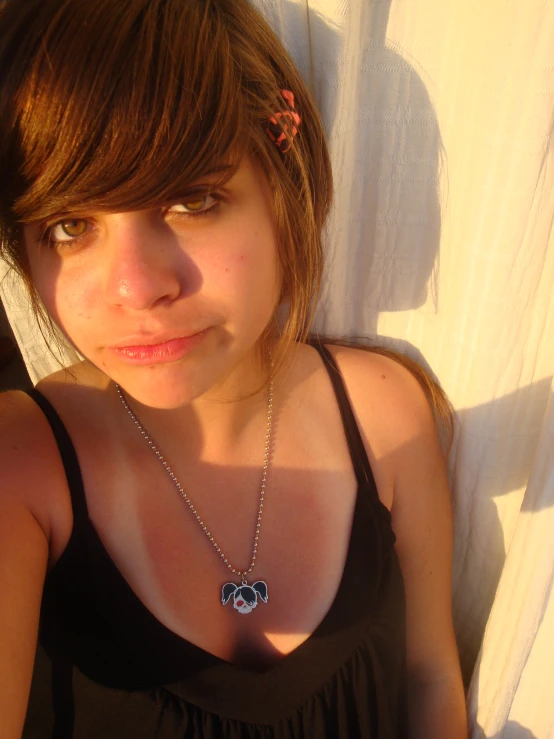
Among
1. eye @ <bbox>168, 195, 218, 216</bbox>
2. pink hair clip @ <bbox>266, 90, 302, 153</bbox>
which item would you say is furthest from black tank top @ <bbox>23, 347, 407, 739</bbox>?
pink hair clip @ <bbox>266, 90, 302, 153</bbox>

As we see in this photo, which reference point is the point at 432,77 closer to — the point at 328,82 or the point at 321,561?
the point at 328,82

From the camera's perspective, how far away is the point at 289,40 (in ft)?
2.86

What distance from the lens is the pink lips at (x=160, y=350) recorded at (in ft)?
2.37

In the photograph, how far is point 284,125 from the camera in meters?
0.75

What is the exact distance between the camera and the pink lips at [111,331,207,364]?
722mm

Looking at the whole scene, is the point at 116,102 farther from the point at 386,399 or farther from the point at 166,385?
the point at 386,399

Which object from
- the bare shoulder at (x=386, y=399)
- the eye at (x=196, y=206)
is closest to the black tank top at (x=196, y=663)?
the bare shoulder at (x=386, y=399)

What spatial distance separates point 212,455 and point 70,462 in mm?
252

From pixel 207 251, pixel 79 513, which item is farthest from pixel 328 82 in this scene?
pixel 79 513

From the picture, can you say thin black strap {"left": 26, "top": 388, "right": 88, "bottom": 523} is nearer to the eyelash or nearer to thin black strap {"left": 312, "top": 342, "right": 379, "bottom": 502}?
the eyelash

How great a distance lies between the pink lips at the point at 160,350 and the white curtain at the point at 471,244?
42cm

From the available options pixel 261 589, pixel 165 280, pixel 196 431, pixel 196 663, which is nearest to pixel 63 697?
pixel 196 663

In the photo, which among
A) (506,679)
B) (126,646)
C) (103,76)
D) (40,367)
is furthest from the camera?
(40,367)

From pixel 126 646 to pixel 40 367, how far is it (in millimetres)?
679
